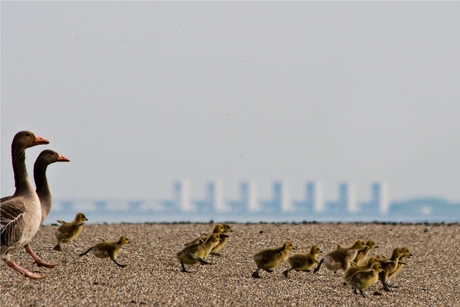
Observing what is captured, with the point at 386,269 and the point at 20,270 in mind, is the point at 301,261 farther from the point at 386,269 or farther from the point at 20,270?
the point at 20,270

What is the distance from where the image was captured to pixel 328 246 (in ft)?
44.8

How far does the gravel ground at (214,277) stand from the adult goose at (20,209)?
55cm

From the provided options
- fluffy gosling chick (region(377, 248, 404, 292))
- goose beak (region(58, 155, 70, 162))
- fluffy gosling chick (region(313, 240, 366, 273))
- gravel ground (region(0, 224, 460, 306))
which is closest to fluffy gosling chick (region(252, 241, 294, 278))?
gravel ground (region(0, 224, 460, 306))

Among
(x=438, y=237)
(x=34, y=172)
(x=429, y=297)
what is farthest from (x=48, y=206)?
(x=438, y=237)

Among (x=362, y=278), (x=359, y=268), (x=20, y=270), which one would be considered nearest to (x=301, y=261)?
(x=359, y=268)

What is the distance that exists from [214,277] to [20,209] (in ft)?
9.33

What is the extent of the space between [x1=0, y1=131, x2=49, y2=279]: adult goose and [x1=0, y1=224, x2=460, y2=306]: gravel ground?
552 mm

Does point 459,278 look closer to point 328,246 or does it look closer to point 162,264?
point 328,246

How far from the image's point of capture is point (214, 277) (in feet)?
32.6

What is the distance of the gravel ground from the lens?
331 inches

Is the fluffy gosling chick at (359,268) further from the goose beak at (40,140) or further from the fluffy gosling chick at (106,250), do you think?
the goose beak at (40,140)

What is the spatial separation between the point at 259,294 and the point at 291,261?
5.50 feet

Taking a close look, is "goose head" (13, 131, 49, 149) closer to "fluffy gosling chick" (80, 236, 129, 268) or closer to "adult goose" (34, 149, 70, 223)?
"adult goose" (34, 149, 70, 223)

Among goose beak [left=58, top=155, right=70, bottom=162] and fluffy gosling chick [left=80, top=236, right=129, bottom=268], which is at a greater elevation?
goose beak [left=58, top=155, right=70, bottom=162]
